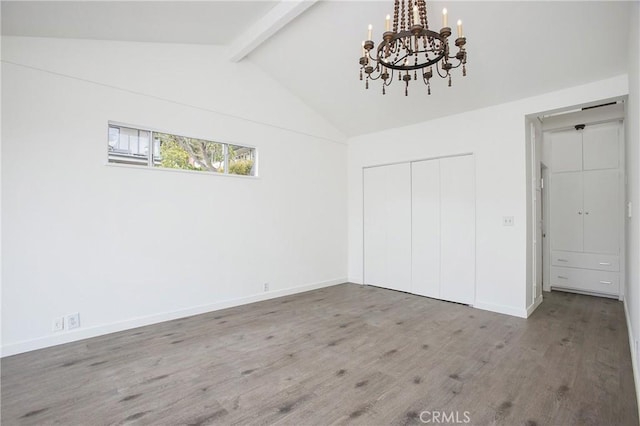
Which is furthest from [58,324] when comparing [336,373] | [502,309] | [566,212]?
[566,212]

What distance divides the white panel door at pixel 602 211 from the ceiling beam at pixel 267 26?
4.88 meters

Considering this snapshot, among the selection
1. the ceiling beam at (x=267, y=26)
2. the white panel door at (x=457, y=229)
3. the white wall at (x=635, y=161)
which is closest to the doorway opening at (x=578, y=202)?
the white panel door at (x=457, y=229)

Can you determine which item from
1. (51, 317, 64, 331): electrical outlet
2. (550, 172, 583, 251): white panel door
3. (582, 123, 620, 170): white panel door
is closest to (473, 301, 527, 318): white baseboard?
(550, 172, 583, 251): white panel door

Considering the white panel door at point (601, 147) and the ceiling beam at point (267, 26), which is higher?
the ceiling beam at point (267, 26)

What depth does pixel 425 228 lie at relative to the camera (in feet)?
15.7

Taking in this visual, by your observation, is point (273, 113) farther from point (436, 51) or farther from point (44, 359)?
point (44, 359)

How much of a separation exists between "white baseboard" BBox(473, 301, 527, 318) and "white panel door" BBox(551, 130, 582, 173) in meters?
2.73

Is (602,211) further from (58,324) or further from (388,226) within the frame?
(58,324)

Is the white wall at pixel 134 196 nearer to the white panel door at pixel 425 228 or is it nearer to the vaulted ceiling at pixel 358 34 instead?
the vaulted ceiling at pixel 358 34

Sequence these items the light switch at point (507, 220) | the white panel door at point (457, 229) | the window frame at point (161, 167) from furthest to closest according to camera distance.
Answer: the white panel door at point (457, 229), the light switch at point (507, 220), the window frame at point (161, 167)

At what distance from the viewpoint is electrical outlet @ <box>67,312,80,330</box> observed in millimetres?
3051

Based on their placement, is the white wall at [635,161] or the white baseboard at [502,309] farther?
the white baseboard at [502,309]

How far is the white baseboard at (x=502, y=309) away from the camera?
12.4ft

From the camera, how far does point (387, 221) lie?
530 cm
